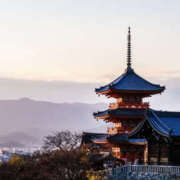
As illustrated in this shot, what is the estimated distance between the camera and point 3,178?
44125mm

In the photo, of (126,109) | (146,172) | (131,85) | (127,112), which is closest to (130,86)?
(131,85)

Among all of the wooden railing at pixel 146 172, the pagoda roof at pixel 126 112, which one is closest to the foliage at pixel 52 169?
the wooden railing at pixel 146 172

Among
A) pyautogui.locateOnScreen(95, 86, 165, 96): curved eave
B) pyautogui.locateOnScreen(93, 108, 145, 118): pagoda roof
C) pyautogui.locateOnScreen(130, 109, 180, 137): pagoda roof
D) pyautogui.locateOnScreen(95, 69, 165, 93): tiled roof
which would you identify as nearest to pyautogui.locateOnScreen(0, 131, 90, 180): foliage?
pyautogui.locateOnScreen(130, 109, 180, 137): pagoda roof

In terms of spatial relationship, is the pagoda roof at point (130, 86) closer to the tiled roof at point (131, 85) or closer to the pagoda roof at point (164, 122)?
the tiled roof at point (131, 85)

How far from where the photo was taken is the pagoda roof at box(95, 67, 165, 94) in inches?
2194

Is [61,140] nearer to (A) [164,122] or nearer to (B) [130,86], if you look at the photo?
(B) [130,86]

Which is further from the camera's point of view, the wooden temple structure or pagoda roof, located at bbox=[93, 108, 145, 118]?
pagoda roof, located at bbox=[93, 108, 145, 118]

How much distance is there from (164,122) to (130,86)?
16073mm

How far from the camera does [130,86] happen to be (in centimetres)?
5672

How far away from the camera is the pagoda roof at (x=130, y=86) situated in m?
55.7

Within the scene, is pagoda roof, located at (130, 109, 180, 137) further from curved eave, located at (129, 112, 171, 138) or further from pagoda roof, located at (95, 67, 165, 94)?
pagoda roof, located at (95, 67, 165, 94)

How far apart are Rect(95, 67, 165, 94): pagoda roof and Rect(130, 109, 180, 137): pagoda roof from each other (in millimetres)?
13759

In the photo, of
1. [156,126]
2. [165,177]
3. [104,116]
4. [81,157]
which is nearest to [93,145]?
[104,116]

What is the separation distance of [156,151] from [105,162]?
10410mm
